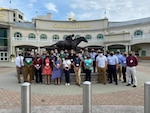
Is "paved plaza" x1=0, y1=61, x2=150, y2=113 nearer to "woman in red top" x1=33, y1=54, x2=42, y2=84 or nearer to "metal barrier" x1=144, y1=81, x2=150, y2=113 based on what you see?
"metal barrier" x1=144, y1=81, x2=150, y2=113

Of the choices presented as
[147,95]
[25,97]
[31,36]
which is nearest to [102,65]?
[147,95]

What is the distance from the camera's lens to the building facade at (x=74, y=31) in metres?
38.2

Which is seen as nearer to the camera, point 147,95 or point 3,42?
point 147,95

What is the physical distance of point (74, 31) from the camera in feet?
158

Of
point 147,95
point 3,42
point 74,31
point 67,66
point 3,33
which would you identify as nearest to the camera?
point 147,95

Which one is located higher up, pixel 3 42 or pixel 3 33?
pixel 3 33

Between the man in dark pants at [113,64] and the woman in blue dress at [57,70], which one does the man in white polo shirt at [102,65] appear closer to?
the man in dark pants at [113,64]

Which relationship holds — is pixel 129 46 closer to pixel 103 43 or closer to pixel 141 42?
pixel 141 42

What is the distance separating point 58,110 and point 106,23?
142ft

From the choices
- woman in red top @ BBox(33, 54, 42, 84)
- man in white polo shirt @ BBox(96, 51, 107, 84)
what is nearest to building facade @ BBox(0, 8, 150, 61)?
woman in red top @ BBox(33, 54, 42, 84)

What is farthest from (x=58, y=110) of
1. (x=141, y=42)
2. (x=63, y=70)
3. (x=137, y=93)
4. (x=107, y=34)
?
(x=107, y=34)

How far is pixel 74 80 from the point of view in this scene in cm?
1010

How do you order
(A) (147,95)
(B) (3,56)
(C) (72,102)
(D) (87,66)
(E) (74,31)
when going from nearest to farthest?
(A) (147,95), (C) (72,102), (D) (87,66), (B) (3,56), (E) (74,31)

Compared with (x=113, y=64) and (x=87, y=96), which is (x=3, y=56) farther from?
(x=87, y=96)
